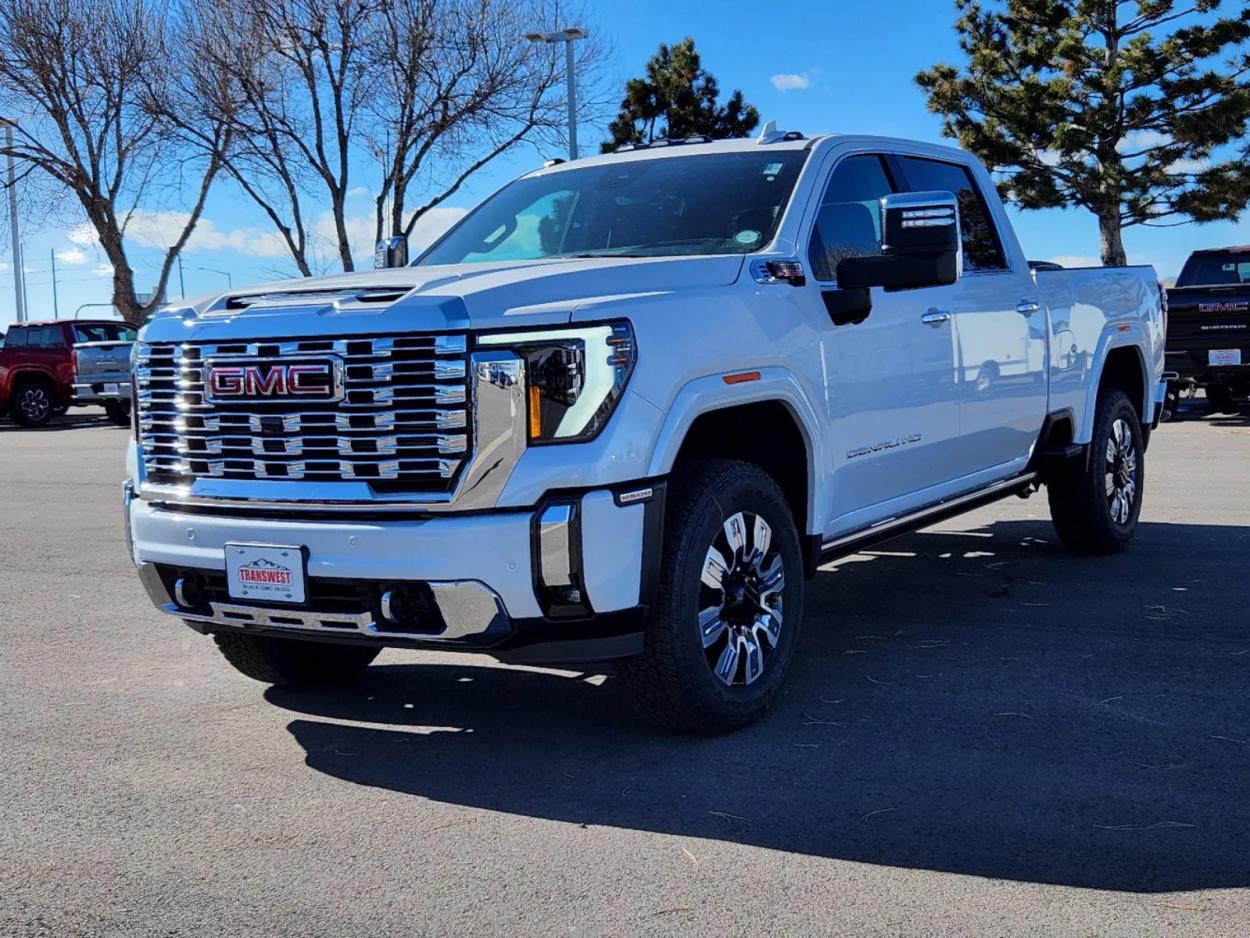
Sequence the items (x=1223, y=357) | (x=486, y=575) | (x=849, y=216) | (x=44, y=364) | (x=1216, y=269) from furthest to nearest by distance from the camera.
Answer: (x=44, y=364)
(x=1216, y=269)
(x=1223, y=357)
(x=849, y=216)
(x=486, y=575)

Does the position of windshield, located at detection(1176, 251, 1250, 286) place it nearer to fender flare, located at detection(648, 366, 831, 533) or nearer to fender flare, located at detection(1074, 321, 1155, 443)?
fender flare, located at detection(1074, 321, 1155, 443)

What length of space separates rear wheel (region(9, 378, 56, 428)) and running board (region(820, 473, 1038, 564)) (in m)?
23.6

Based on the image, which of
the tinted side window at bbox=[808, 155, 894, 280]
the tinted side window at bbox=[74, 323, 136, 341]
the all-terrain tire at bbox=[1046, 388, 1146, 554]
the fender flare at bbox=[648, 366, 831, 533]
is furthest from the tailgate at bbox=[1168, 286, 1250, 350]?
the tinted side window at bbox=[74, 323, 136, 341]

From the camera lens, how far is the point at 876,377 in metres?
5.41

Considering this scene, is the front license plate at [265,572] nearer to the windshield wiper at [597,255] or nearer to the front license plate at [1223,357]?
the windshield wiper at [597,255]

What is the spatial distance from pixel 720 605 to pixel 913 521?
158cm

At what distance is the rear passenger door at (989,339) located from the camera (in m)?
6.17

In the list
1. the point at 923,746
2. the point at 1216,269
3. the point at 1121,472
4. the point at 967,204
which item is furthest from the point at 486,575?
the point at 1216,269

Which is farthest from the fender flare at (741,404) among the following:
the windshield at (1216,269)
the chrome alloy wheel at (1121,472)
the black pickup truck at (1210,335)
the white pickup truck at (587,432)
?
the windshield at (1216,269)

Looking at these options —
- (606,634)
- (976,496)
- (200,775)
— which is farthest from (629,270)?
(976,496)

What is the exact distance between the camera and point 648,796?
4113 millimetres

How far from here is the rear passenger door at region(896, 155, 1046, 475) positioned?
6172 mm

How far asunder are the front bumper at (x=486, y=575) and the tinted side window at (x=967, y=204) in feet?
9.45

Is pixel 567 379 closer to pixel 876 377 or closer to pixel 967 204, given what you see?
pixel 876 377
